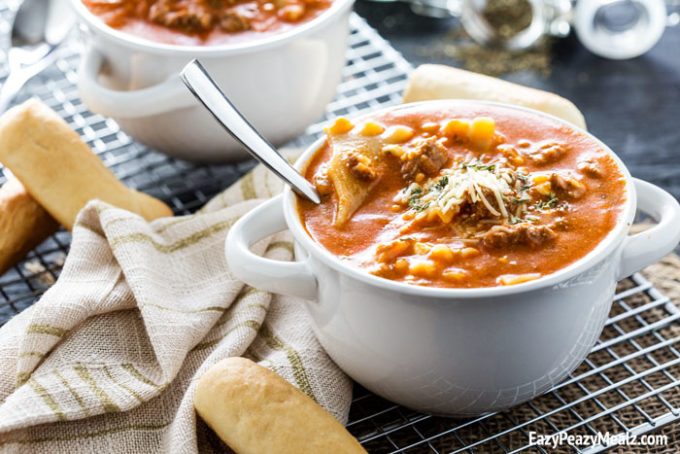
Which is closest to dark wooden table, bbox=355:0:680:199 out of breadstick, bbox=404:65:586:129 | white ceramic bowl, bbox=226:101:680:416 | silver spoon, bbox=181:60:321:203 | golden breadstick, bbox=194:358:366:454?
breadstick, bbox=404:65:586:129

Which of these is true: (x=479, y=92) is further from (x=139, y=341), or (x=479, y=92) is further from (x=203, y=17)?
(x=139, y=341)

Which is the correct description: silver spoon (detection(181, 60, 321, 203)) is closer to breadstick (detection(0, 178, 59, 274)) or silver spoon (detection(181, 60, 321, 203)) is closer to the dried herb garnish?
the dried herb garnish

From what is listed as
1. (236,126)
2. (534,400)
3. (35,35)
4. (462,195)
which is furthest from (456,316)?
(35,35)

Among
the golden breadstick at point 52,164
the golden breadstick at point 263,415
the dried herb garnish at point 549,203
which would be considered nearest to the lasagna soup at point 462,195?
the dried herb garnish at point 549,203

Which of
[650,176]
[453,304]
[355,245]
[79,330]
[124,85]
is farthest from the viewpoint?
[650,176]

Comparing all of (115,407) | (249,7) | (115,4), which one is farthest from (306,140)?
(115,407)

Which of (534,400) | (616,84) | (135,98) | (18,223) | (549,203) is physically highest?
(135,98)

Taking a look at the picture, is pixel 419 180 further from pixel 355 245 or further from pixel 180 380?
pixel 180 380
